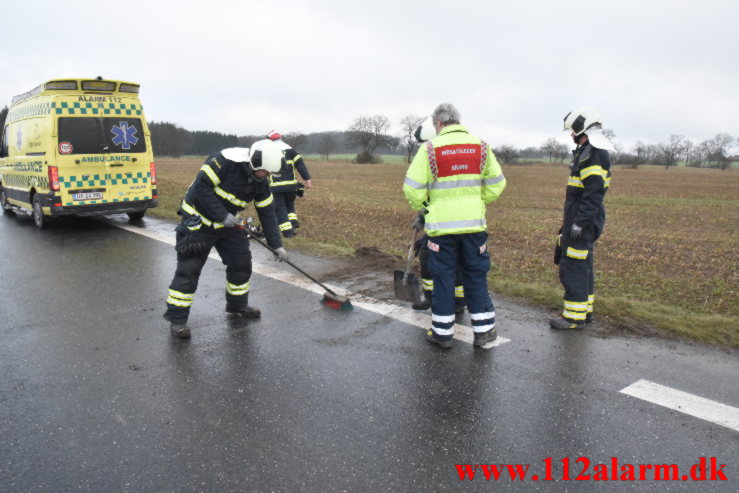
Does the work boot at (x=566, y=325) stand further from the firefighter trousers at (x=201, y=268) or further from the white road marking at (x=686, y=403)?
the firefighter trousers at (x=201, y=268)

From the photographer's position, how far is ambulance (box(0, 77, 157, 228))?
9.38 metres

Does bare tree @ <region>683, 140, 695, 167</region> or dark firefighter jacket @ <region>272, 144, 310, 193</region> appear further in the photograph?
bare tree @ <region>683, 140, 695, 167</region>

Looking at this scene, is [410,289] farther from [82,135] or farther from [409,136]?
[409,136]

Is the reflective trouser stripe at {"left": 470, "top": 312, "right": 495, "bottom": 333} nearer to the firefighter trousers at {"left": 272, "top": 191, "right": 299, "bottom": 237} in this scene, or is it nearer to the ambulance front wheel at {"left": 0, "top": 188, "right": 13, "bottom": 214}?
the firefighter trousers at {"left": 272, "top": 191, "right": 299, "bottom": 237}

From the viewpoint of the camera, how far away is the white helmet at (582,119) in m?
4.66

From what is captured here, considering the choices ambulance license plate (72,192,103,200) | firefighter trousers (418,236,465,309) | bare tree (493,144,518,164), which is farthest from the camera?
bare tree (493,144,518,164)

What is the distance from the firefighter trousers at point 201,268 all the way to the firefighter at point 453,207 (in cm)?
176

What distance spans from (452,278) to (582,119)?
189 cm

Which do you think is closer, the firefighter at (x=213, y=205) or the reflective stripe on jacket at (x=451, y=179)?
the reflective stripe on jacket at (x=451, y=179)

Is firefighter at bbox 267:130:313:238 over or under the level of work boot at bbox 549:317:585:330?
over

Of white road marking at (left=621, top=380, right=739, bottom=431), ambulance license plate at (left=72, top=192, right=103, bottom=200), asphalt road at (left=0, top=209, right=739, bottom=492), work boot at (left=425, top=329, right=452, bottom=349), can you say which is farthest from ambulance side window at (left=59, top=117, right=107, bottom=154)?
white road marking at (left=621, top=380, right=739, bottom=431)

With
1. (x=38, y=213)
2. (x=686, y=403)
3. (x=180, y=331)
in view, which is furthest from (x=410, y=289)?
(x=38, y=213)

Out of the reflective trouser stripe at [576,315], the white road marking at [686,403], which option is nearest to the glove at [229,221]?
the reflective trouser stripe at [576,315]

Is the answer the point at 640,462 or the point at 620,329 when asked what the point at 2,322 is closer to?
the point at 640,462
